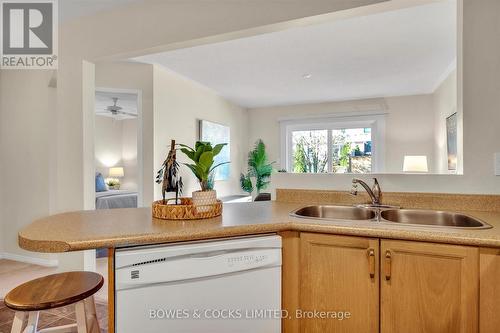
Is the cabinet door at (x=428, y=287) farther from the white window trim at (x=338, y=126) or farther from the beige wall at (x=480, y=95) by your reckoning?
the white window trim at (x=338, y=126)

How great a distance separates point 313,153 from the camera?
19.6 feet

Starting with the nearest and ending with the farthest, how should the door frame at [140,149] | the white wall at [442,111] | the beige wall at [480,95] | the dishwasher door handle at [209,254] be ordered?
the dishwasher door handle at [209,254]
the beige wall at [480,95]
the door frame at [140,149]
the white wall at [442,111]

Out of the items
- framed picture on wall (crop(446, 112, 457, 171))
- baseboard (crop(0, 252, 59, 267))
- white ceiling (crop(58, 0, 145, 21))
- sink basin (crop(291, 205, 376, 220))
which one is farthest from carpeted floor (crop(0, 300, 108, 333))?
framed picture on wall (crop(446, 112, 457, 171))

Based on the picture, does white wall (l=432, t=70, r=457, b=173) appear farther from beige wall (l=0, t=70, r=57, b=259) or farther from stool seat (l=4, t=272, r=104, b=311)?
beige wall (l=0, t=70, r=57, b=259)

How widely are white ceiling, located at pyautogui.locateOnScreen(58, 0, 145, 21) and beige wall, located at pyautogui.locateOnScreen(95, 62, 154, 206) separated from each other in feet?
3.50

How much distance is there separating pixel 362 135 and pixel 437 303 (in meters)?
4.73

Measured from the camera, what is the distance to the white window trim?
5363mm

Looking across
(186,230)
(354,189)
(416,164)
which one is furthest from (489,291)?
(416,164)

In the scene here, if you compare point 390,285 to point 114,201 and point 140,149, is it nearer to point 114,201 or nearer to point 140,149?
point 140,149

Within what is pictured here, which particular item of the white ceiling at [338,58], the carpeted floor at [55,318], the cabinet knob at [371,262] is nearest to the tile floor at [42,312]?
the carpeted floor at [55,318]

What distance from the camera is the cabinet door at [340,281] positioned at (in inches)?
50.4

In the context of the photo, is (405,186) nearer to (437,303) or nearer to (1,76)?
(437,303)

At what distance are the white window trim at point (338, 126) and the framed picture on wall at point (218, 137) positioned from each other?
1328mm

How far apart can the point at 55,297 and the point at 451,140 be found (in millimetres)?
4310
